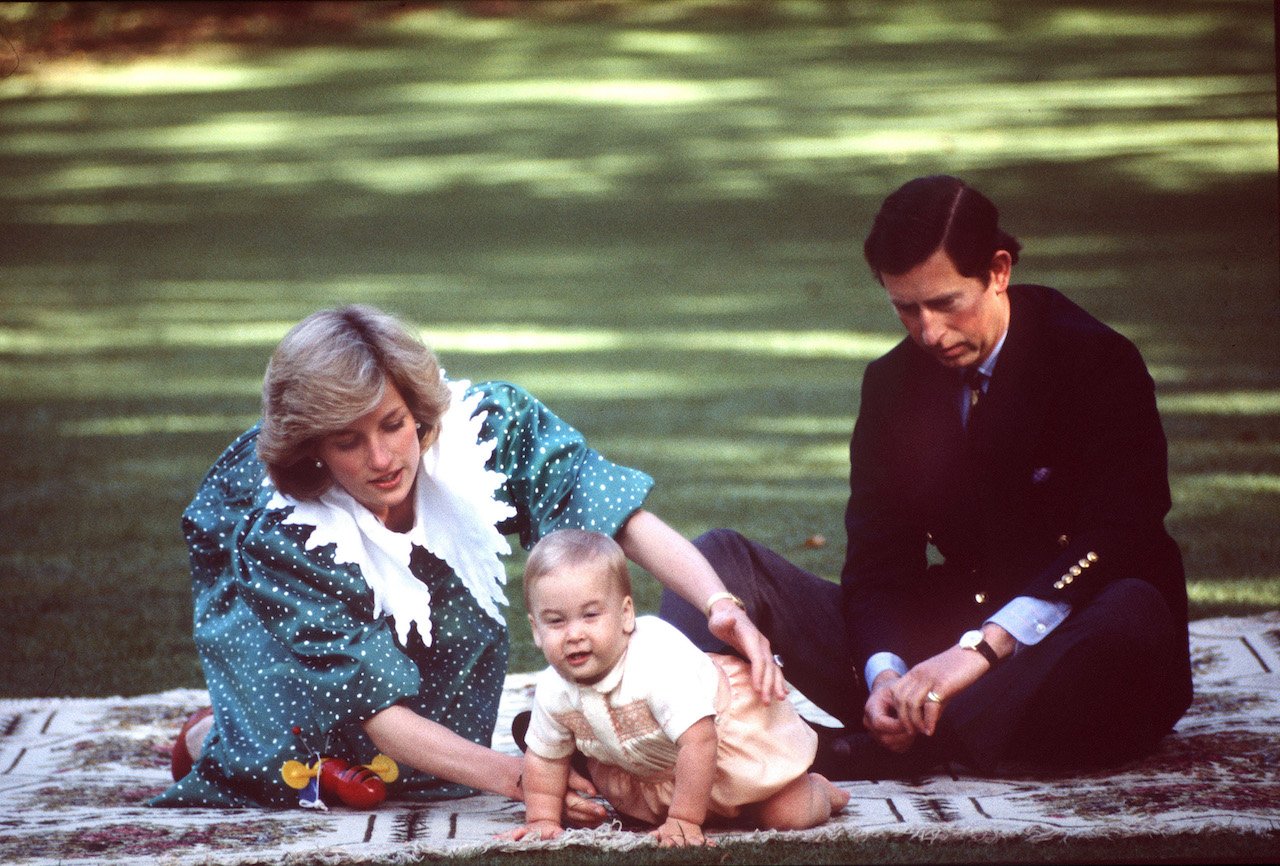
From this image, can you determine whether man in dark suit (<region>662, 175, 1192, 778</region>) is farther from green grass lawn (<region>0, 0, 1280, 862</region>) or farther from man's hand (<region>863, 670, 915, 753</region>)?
green grass lawn (<region>0, 0, 1280, 862</region>)

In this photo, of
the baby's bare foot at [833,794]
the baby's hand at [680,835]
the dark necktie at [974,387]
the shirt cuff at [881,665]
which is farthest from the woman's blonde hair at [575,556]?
the dark necktie at [974,387]

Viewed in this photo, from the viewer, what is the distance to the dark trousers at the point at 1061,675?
3.59 m

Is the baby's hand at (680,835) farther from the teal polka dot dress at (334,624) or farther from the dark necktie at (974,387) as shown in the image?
the dark necktie at (974,387)

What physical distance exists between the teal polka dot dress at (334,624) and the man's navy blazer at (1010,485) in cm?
57

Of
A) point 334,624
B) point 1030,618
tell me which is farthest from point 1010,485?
point 334,624

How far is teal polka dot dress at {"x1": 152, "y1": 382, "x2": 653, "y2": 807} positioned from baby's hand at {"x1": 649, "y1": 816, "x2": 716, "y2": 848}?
0.63 meters

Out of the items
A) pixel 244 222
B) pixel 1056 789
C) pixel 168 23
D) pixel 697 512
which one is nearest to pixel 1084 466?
pixel 1056 789

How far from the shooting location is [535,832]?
10.8 ft

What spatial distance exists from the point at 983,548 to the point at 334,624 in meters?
1.35

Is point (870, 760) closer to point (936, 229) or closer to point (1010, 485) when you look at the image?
point (1010, 485)

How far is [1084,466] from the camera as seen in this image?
3.78 meters

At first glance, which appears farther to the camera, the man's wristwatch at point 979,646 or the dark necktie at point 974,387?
the dark necktie at point 974,387

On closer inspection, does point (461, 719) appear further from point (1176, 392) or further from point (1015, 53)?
point (1015, 53)

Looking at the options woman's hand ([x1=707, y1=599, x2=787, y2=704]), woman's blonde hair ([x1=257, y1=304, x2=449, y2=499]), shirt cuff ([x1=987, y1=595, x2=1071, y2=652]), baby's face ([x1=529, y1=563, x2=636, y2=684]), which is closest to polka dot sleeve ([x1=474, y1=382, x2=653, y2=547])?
woman's blonde hair ([x1=257, y1=304, x2=449, y2=499])
